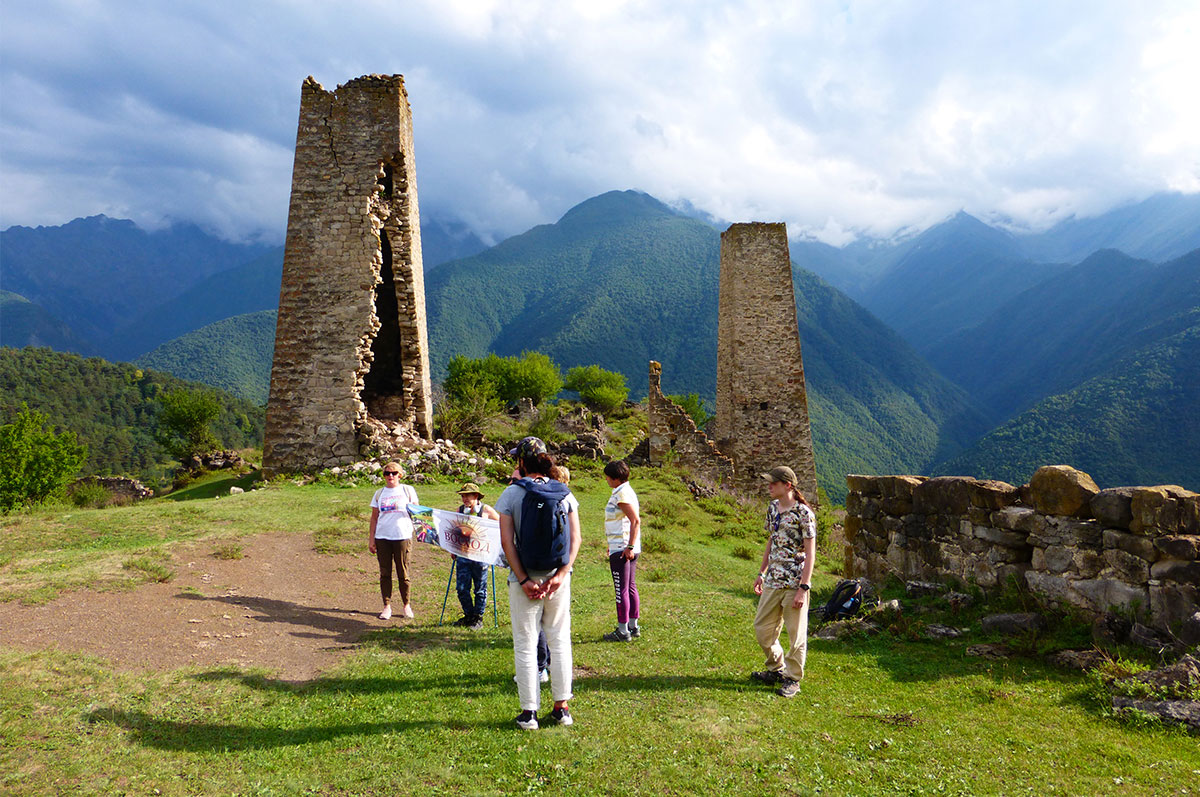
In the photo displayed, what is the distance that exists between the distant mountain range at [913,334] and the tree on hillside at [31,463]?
166 ft

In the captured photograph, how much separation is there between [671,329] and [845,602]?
4115 inches

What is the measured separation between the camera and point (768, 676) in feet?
16.5

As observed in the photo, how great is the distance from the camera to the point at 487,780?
3549 millimetres

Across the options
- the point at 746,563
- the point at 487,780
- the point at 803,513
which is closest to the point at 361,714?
the point at 487,780

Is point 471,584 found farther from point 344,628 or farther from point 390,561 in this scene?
point 344,628

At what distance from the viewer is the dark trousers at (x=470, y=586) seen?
624 cm

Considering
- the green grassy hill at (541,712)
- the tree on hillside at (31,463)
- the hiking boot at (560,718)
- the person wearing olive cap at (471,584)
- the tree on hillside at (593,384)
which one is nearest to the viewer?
the green grassy hill at (541,712)

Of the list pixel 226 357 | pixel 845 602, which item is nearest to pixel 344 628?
pixel 845 602

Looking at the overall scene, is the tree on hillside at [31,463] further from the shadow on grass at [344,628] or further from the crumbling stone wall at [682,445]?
the crumbling stone wall at [682,445]

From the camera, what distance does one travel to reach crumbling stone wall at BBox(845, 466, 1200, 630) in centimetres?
486

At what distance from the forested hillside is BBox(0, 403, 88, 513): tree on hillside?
1087 inches

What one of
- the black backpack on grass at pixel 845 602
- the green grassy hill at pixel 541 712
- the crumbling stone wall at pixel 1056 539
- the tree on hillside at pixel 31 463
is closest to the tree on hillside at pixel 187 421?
the tree on hillside at pixel 31 463

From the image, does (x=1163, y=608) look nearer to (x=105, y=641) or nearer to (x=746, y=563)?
(x=746, y=563)

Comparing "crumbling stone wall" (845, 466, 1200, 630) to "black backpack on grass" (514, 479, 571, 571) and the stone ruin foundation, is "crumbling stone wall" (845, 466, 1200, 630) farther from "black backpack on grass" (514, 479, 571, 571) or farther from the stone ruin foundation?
the stone ruin foundation
